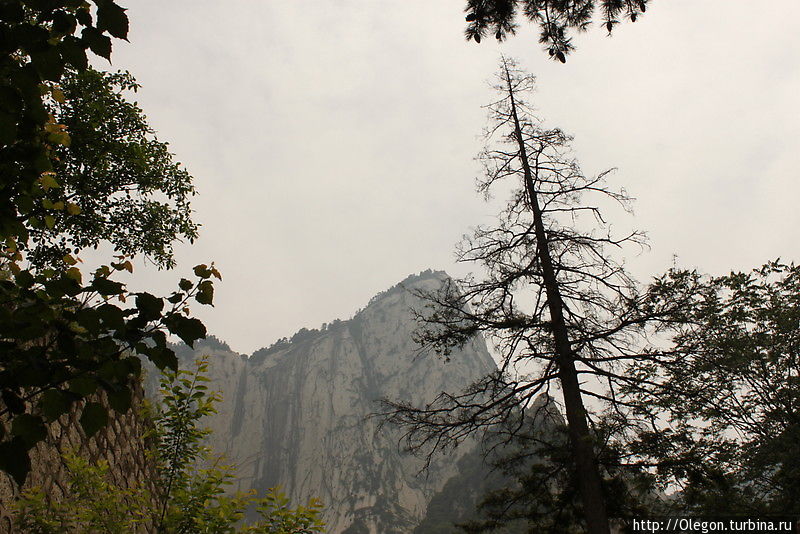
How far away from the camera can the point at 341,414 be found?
127 metres

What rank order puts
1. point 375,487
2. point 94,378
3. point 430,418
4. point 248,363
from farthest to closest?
point 248,363 → point 375,487 → point 430,418 → point 94,378

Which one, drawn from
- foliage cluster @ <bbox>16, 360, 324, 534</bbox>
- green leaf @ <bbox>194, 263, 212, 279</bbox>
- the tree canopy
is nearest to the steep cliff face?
the tree canopy

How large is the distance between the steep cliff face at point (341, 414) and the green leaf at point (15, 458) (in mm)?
105364

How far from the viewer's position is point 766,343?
12070mm

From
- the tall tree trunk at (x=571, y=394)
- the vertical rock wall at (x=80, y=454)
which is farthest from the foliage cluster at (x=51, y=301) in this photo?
the tall tree trunk at (x=571, y=394)

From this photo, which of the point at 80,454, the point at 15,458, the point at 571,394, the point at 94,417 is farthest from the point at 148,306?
the point at 571,394

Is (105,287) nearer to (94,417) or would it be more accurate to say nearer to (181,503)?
(94,417)

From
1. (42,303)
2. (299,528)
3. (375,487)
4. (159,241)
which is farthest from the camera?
(375,487)

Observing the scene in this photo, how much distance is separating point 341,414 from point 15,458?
132m

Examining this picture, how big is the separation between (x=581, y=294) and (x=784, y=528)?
5.48 m

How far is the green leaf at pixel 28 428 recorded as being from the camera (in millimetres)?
1461

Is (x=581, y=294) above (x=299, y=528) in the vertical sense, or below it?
above

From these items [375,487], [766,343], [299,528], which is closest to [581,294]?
[299,528]

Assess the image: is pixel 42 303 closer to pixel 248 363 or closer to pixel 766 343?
pixel 766 343
